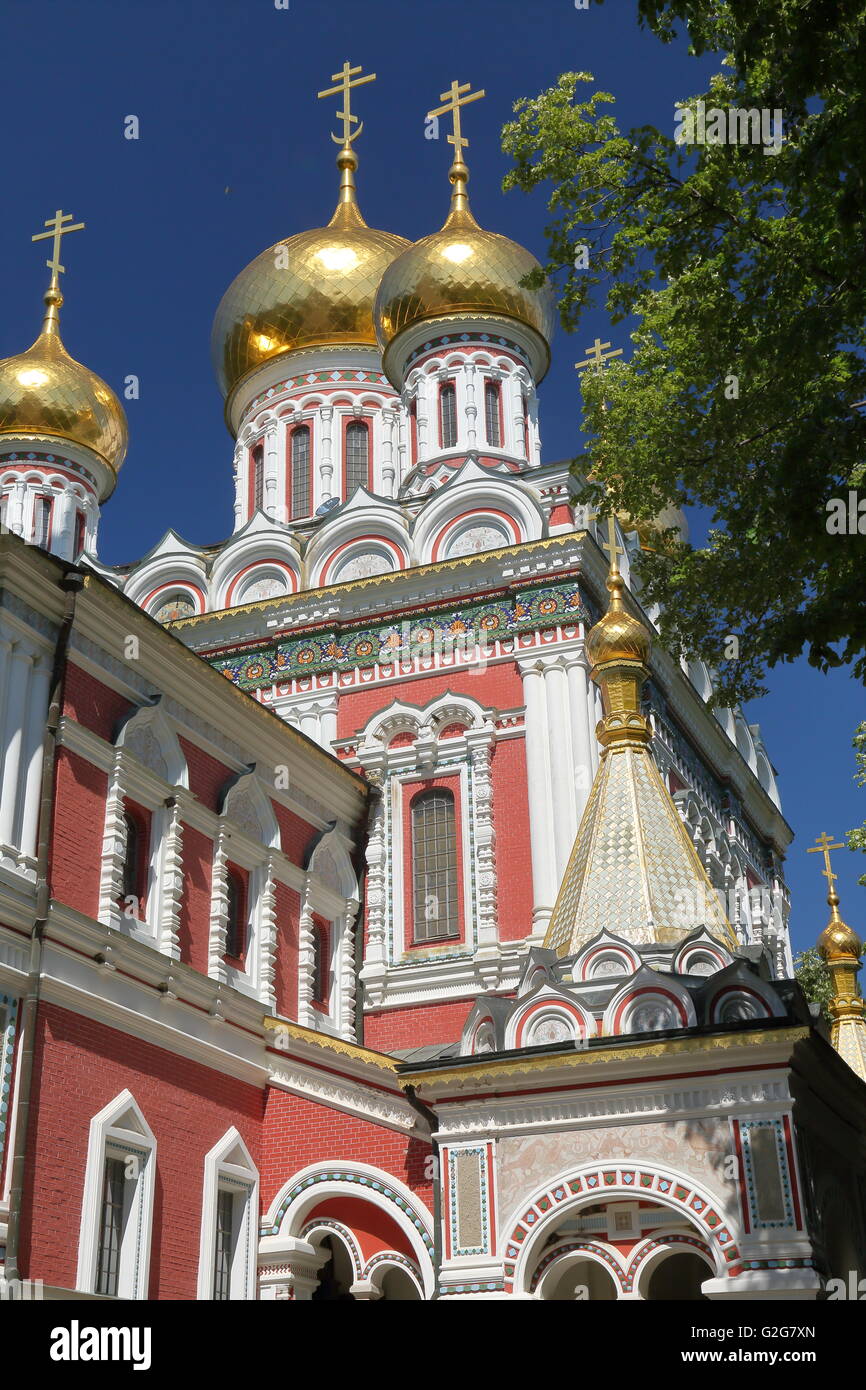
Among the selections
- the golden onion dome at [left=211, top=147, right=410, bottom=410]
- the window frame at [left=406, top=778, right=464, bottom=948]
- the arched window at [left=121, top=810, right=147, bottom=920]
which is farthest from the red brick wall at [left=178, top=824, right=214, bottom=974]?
the golden onion dome at [left=211, top=147, right=410, bottom=410]

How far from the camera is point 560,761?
48.7ft

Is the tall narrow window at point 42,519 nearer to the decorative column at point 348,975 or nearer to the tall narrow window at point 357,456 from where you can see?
the tall narrow window at point 357,456

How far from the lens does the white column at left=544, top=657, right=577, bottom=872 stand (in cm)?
1451

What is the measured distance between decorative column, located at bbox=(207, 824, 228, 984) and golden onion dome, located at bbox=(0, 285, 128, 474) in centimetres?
1091

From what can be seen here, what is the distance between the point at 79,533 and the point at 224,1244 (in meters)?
12.5

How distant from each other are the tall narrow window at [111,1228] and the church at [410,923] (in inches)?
1.3

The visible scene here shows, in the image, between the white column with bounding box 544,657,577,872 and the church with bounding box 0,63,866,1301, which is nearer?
the church with bounding box 0,63,866,1301

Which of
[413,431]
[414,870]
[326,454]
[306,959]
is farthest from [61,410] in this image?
[306,959]

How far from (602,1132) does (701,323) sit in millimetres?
4685

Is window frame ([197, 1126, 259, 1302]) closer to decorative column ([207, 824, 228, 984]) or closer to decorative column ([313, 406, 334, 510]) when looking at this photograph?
decorative column ([207, 824, 228, 984])

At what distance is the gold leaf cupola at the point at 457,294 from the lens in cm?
1922

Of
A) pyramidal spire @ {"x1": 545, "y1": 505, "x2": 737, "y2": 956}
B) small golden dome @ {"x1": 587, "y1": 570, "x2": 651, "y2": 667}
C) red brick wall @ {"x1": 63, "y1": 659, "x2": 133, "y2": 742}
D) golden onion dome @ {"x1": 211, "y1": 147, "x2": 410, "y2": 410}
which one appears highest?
golden onion dome @ {"x1": 211, "y1": 147, "x2": 410, "y2": 410}

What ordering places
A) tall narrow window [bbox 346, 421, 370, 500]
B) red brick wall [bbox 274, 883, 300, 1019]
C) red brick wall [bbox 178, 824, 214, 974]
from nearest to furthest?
red brick wall [bbox 178, 824, 214, 974]
red brick wall [bbox 274, 883, 300, 1019]
tall narrow window [bbox 346, 421, 370, 500]

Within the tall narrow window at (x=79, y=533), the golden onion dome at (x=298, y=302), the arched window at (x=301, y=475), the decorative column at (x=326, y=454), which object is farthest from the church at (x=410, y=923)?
the tall narrow window at (x=79, y=533)
